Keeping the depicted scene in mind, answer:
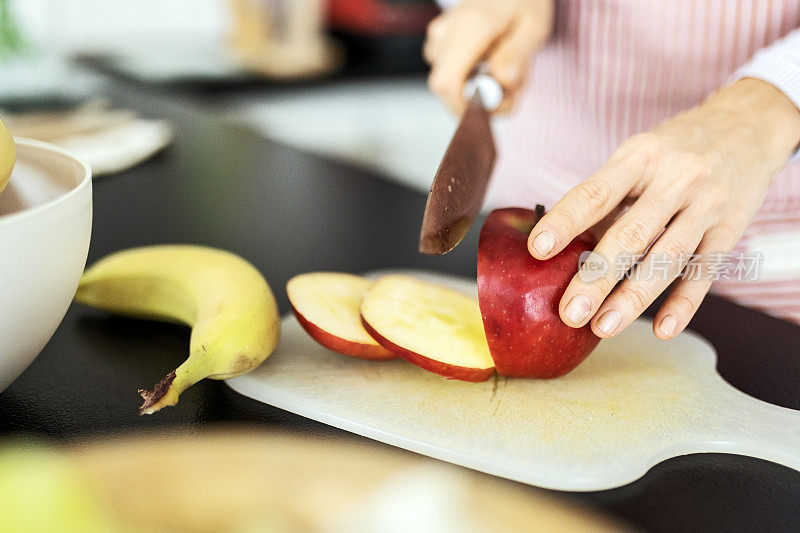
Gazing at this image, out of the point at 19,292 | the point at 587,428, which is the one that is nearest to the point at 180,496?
the point at 19,292

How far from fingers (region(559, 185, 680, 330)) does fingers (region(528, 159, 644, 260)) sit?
0.02 m

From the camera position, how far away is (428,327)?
0.68 metres

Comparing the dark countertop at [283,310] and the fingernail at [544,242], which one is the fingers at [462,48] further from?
the fingernail at [544,242]

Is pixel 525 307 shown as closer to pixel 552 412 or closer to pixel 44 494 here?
pixel 552 412

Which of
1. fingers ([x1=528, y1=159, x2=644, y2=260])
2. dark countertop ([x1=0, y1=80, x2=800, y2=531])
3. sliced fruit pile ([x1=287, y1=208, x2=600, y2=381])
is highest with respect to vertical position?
fingers ([x1=528, y1=159, x2=644, y2=260])

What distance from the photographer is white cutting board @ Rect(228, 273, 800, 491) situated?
1.83 ft

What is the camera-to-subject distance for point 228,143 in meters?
1.42

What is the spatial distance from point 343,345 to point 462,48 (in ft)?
2.00

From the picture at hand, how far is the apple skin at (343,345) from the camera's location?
2.19ft

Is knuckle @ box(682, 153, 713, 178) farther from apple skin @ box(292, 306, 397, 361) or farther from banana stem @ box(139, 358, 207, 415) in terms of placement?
banana stem @ box(139, 358, 207, 415)

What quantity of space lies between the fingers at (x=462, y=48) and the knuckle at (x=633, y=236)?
53cm

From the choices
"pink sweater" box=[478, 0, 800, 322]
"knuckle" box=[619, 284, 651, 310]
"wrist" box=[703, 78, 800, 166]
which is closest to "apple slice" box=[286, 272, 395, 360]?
"knuckle" box=[619, 284, 651, 310]

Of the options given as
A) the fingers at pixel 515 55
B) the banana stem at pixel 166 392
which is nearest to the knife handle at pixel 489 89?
the fingers at pixel 515 55

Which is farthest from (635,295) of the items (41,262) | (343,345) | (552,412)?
(41,262)
